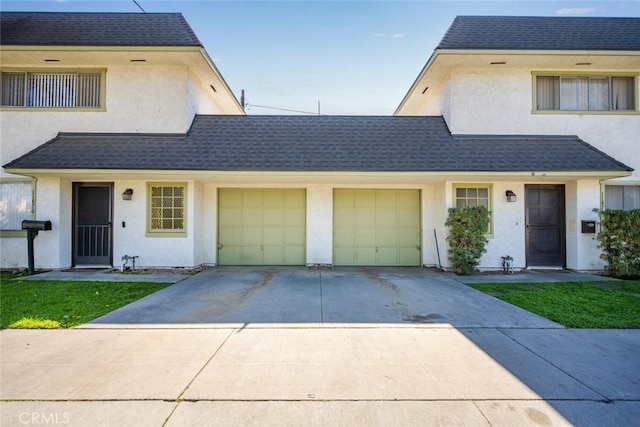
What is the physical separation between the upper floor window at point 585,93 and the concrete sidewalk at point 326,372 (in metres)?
7.59

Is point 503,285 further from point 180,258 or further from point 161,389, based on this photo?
point 180,258

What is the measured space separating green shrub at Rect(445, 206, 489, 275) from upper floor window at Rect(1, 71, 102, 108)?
10520 mm

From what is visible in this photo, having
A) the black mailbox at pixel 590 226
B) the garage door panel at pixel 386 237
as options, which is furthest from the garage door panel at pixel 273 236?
the black mailbox at pixel 590 226

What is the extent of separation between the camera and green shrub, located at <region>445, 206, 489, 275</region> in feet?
28.8

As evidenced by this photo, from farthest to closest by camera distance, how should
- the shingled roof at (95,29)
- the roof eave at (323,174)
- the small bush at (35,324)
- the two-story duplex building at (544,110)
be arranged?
the two-story duplex building at (544,110)
the shingled roof at (95,29)
the roof eave at (323,174)
the small bush at (35,324)

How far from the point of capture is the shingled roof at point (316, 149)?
8.57 meters

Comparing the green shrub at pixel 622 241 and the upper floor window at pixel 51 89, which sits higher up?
the upper floor window at pixel 51 89

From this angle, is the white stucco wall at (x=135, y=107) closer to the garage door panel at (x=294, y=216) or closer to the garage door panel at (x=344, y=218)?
the garage door panel at (x=294, y=216)

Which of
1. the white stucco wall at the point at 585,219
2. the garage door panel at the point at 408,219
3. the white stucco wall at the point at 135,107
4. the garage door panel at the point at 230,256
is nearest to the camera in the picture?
the white stucco wall at the point at 585,219

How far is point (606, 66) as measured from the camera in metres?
Answer: 9.60

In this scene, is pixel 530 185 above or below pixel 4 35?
below

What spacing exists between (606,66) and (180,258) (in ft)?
43.5

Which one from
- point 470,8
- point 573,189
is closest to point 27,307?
point 573,189

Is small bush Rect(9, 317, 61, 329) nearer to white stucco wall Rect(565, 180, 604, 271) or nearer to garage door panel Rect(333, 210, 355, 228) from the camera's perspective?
garage door panel Rect(333, 210, 355, 228)
